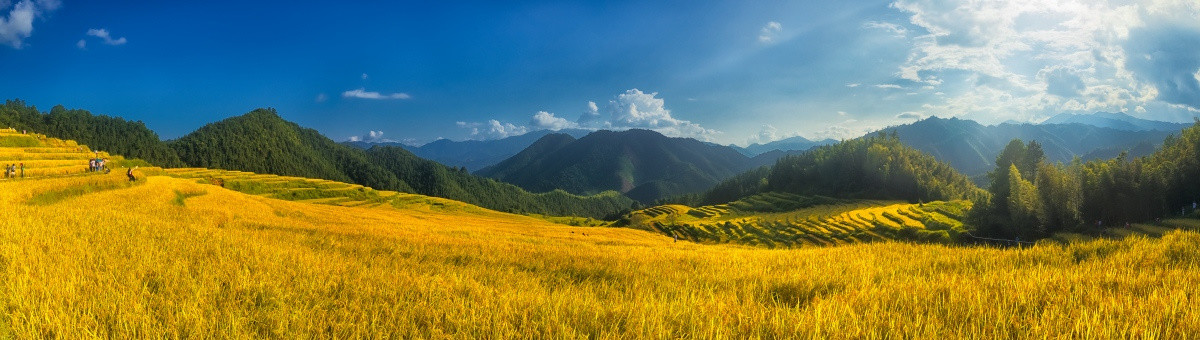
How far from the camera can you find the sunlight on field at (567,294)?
10.9ft

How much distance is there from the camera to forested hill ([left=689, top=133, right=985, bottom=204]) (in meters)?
125

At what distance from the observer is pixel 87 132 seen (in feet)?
582

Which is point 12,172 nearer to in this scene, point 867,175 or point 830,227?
point 830,227

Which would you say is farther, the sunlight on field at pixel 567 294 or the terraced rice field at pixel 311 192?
the terraced rice field at pixel 311 192

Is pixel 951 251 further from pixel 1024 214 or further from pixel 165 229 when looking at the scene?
pixel 1024 214

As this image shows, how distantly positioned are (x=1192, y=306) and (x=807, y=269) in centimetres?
376

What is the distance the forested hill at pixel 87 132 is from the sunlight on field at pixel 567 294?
232 metres

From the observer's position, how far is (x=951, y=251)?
8.47 meters

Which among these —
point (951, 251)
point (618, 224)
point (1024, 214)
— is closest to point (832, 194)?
point (618, 224)

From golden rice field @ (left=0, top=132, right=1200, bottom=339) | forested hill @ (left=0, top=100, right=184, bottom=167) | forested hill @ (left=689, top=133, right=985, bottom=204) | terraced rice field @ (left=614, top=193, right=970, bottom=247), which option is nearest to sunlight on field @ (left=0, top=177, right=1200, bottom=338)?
golden rice field @ (left=0, top=132, right=1200, bottom=339)

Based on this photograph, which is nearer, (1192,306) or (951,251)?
(1192,306)

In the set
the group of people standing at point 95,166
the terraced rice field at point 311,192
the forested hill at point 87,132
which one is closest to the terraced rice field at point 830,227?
the terraced rice field at point 311,192

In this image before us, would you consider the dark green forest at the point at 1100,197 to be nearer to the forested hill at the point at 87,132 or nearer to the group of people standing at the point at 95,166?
the group of people standing at the point at 95,166

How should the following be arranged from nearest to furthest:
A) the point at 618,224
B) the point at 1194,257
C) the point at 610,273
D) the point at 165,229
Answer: the point at 1194,257
the point at 610,273
the point at 165,229
the point at 618,224
